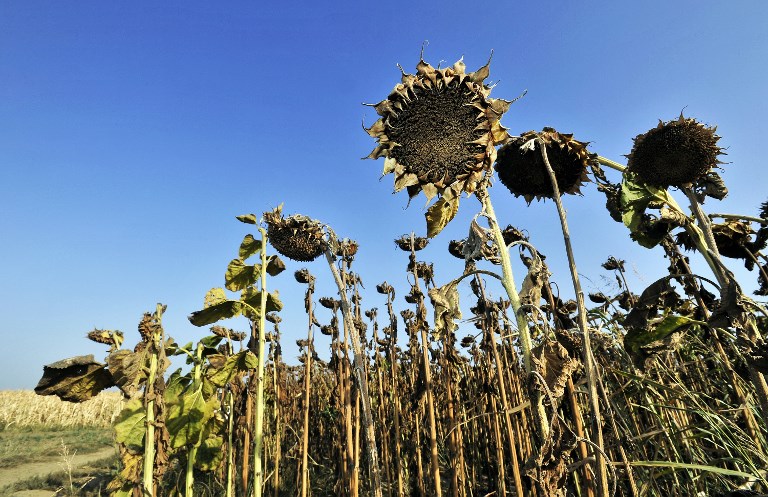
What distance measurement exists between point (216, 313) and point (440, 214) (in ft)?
7.31

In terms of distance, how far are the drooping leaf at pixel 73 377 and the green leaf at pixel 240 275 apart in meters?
1.18

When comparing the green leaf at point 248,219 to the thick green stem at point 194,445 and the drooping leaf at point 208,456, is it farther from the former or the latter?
the drooping leaf at point 208,456

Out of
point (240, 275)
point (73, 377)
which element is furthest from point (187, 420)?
point (240, 275)

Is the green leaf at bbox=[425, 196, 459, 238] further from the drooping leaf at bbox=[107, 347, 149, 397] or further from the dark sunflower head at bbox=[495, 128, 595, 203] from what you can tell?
the drooping leaf at bbox=[107, 347, 149, 397]

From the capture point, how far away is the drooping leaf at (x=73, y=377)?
2979 mm

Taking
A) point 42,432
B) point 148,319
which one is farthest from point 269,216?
point 42,432

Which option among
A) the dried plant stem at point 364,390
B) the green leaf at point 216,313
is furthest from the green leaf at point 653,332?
the green leaf at point 216,313

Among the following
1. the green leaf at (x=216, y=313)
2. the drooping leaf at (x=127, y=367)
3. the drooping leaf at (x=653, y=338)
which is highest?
the green leaf at (x=216, y=313)

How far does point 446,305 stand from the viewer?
8.70ft

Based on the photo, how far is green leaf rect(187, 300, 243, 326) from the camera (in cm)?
357

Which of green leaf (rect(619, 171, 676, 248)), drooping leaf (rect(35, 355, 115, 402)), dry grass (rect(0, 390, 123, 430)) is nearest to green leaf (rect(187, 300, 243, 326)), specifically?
drooping leaf (rect(35, 355, 115, 402))

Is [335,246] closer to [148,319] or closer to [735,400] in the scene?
[148,319]

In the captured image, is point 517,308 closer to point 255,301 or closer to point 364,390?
point 364,390

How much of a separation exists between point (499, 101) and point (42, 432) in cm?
2944
